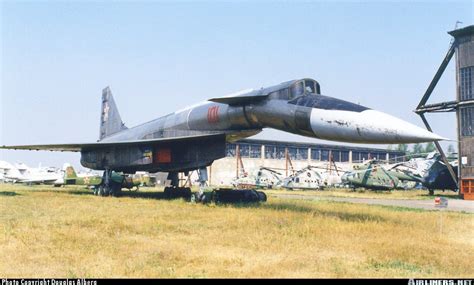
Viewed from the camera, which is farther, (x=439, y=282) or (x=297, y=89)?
(x=297, y=89)

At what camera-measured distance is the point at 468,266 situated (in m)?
6.40

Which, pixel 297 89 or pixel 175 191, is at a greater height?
pixel 297 89

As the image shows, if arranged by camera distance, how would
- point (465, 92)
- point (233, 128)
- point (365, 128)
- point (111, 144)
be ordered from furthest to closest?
point (465, 92) < point (111, 144) < point (233, 128) < point (365, 128)

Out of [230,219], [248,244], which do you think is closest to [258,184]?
[230,219]

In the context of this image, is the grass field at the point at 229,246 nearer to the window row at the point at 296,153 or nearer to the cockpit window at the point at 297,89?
the cockpit window at the point at 297,89

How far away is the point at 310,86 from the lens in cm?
1265

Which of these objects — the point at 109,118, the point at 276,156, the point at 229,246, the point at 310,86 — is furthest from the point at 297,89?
the point at 276,156

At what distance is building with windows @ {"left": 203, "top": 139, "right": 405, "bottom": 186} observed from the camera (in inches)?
2569

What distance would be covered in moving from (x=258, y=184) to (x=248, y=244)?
37397mm

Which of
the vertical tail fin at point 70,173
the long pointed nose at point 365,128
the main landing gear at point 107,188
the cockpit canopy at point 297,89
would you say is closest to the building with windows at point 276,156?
the vertical tail fin at point 70,173

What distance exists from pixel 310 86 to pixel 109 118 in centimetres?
1790

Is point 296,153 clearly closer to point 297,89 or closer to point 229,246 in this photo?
point 297,89

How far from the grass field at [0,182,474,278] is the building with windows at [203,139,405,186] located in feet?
157

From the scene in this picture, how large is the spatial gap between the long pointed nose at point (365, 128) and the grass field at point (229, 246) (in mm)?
2045
